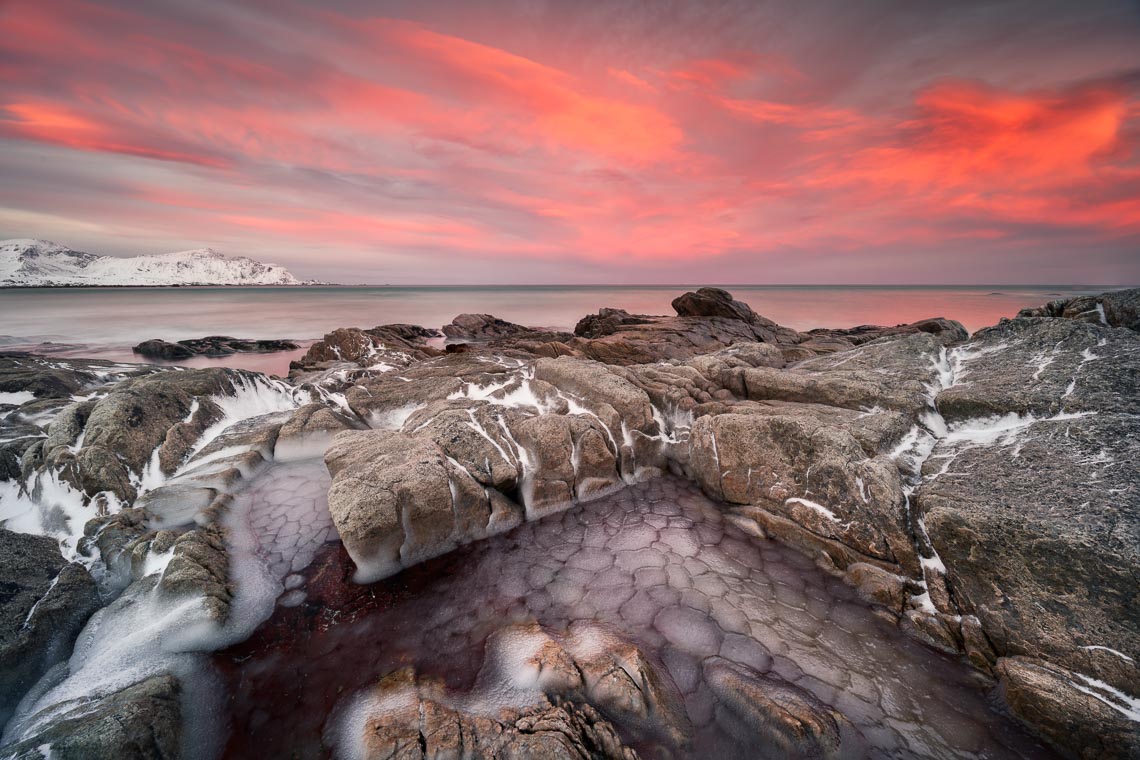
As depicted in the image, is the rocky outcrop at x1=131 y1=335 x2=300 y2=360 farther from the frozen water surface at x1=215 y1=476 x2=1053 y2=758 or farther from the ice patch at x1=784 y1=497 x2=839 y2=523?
the ice patch at x1=784 y1=497 x2=839 y2=523

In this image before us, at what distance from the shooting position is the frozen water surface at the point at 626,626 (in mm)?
4578

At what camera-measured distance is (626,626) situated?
5.75 metres

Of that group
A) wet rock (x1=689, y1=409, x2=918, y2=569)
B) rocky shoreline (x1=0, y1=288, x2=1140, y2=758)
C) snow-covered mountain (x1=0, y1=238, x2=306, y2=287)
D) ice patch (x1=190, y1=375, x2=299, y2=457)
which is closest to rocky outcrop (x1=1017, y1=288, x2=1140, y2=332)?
rocky shoreline (x1=0, y1=288, x2=1140, y2=758)

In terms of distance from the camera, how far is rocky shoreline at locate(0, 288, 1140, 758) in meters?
4.42

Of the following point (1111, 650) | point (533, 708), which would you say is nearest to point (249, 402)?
point (533, 708)

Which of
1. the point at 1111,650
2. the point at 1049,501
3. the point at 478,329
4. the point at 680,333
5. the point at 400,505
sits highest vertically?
the point at 680,333

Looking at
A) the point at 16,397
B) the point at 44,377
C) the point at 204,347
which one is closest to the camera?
the point at 16,397

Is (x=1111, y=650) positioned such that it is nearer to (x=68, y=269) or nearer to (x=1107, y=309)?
(x=1107, y=309)

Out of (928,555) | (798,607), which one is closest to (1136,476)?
(928,555)

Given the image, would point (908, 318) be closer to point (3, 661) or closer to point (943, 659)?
point (943, 659)

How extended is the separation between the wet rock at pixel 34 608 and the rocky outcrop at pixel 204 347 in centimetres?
2950

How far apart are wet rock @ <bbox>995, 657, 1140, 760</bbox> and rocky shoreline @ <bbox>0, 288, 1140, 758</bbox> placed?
0.07 ft

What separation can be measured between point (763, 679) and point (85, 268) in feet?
912

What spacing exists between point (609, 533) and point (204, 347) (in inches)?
1455
